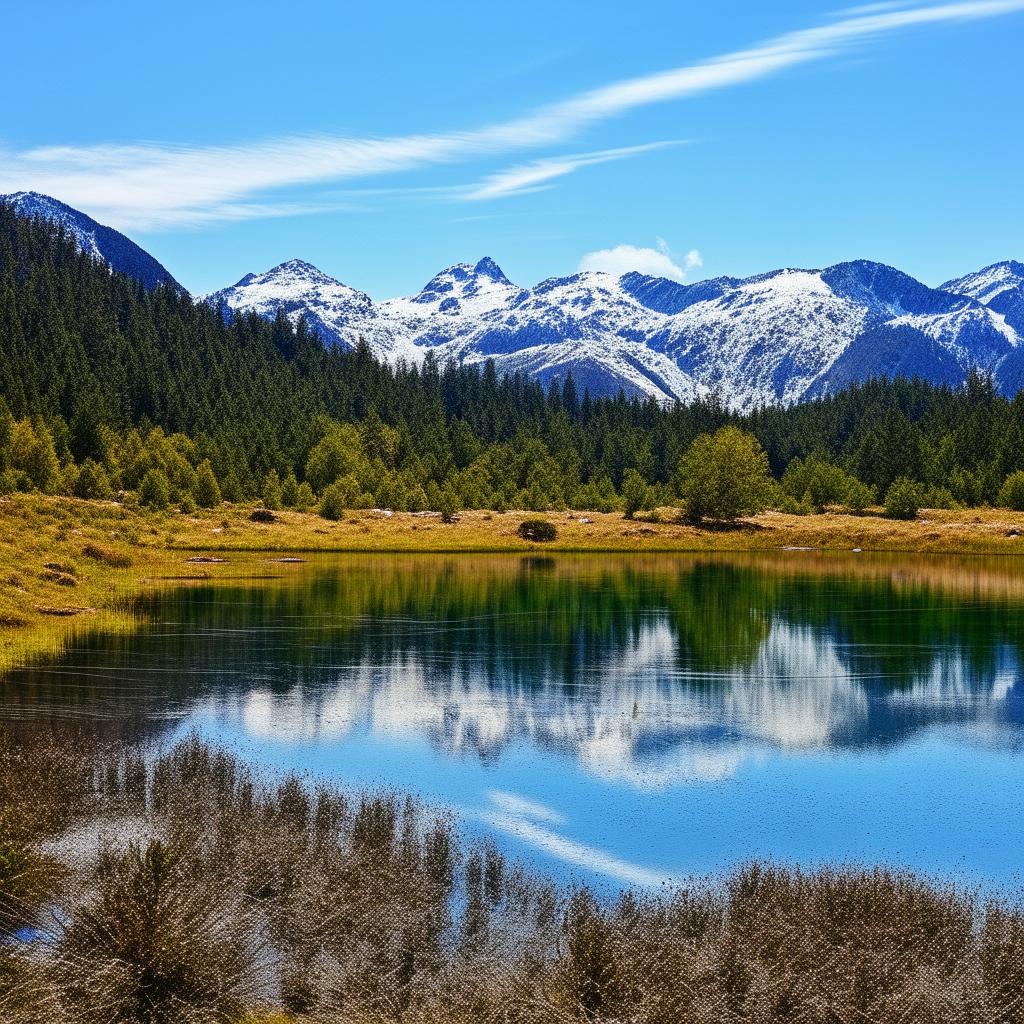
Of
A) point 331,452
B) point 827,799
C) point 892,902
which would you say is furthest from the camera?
point 331,452

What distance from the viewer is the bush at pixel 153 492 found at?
15000 centimetres

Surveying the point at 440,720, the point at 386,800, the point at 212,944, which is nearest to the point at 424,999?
the point at 212,944

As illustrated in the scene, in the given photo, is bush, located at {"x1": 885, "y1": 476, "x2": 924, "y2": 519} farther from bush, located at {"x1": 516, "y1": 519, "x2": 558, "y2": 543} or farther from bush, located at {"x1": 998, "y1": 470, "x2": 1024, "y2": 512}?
bush, located at {"x1": 516, "y1": 519, "x2": 558, "y2": 543}

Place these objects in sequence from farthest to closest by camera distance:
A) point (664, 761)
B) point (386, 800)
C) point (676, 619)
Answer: point (676, 619), point (664, 761), point (386, 800)

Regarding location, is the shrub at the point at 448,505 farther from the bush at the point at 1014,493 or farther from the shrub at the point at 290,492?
the bush at the point at 1014,493

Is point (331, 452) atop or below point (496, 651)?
atop

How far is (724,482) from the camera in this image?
177 metres

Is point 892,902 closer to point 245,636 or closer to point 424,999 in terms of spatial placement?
point 424,999

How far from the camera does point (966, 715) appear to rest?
4906 cm

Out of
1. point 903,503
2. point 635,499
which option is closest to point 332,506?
point 635,499

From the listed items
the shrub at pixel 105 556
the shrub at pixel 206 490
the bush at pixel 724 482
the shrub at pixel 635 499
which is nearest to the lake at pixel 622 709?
the shrub at pixel 105 556

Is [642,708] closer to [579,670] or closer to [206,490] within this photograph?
[579,670]

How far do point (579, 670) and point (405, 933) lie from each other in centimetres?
3746

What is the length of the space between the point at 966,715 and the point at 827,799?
16.4m
